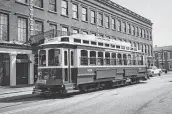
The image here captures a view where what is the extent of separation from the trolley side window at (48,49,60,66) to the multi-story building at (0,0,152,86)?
458 cm

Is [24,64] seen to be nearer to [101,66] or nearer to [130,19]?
[101,66]

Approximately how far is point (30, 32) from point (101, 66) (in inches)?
396

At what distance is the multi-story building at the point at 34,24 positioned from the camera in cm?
1966

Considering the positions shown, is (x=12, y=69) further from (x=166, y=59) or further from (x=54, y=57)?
(x=166, y=59)

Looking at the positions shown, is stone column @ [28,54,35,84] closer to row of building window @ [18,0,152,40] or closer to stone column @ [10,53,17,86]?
stone column @ [10,53,17,86]

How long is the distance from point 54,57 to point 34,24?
11.2 m

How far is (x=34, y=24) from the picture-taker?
22.5 metres

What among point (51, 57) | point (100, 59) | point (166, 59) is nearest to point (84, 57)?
point (100, 59)

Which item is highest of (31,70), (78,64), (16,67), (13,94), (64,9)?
(64,9)

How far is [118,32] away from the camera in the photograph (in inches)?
1529

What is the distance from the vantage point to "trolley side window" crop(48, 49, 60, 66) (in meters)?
12.5

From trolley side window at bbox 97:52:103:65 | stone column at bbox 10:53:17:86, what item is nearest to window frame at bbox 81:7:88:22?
stone column at bbox 10:53:17:86

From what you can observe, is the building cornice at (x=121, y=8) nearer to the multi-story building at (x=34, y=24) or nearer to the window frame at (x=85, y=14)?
the multi-story building at (x=34, y=24)

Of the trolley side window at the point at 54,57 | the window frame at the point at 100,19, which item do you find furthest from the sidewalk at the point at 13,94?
the window frame at the point at 100,19
